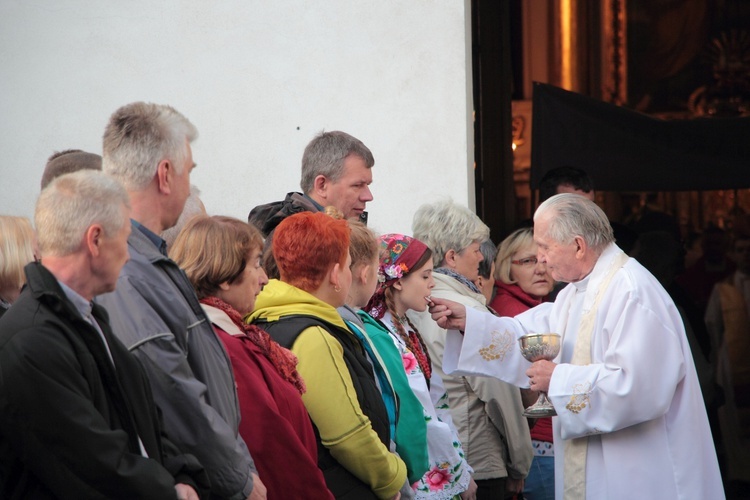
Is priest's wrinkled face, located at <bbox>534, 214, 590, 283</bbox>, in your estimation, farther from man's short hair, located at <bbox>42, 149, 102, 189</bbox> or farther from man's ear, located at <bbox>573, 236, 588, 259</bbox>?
man's short hair, located at <bbox>42, 149, 102, 189</bbox>

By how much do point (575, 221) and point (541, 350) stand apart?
547mm

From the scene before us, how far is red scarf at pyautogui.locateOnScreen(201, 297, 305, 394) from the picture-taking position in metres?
3.27

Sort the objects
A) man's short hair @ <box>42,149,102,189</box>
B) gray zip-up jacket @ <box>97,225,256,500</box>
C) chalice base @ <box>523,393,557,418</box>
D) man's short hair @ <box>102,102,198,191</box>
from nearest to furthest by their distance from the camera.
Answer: gray zip-up jacket @ <box>97,225,256,500</box> < man's short hair @ <box>102,102,198,191</box> < man's short hair @ <box>42,149,102,189</box> < chalice base @ <box>523,393,557,418</box>

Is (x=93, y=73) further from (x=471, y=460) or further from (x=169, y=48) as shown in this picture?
(x=471, y=460)

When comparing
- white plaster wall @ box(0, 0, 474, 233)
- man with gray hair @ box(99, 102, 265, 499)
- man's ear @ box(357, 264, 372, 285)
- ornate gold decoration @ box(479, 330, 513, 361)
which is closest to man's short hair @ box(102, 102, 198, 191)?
man with gray hair @ box(99, 102, 265, 499)

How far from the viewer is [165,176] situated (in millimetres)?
2971

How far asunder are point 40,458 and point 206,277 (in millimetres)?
1056

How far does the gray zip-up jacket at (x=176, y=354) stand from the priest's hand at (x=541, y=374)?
1.92m

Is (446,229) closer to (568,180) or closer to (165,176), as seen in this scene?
(568,180)

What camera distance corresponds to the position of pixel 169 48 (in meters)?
6.13

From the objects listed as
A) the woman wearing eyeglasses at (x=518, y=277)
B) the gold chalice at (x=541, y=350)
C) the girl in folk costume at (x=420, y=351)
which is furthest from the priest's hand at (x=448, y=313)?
the woman wearing eyeglasses at (x=518, y=277)

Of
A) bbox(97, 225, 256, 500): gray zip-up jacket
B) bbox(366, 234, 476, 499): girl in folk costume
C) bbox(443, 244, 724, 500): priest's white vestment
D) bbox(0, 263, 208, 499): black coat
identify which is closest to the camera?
bbox(0, 263, 208, 499): black coat

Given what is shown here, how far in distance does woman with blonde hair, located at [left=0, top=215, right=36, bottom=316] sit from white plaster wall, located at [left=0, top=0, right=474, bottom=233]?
259cm

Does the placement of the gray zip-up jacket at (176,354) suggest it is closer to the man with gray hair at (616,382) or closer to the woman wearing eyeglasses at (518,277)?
the man with gray hair at (616,382)
